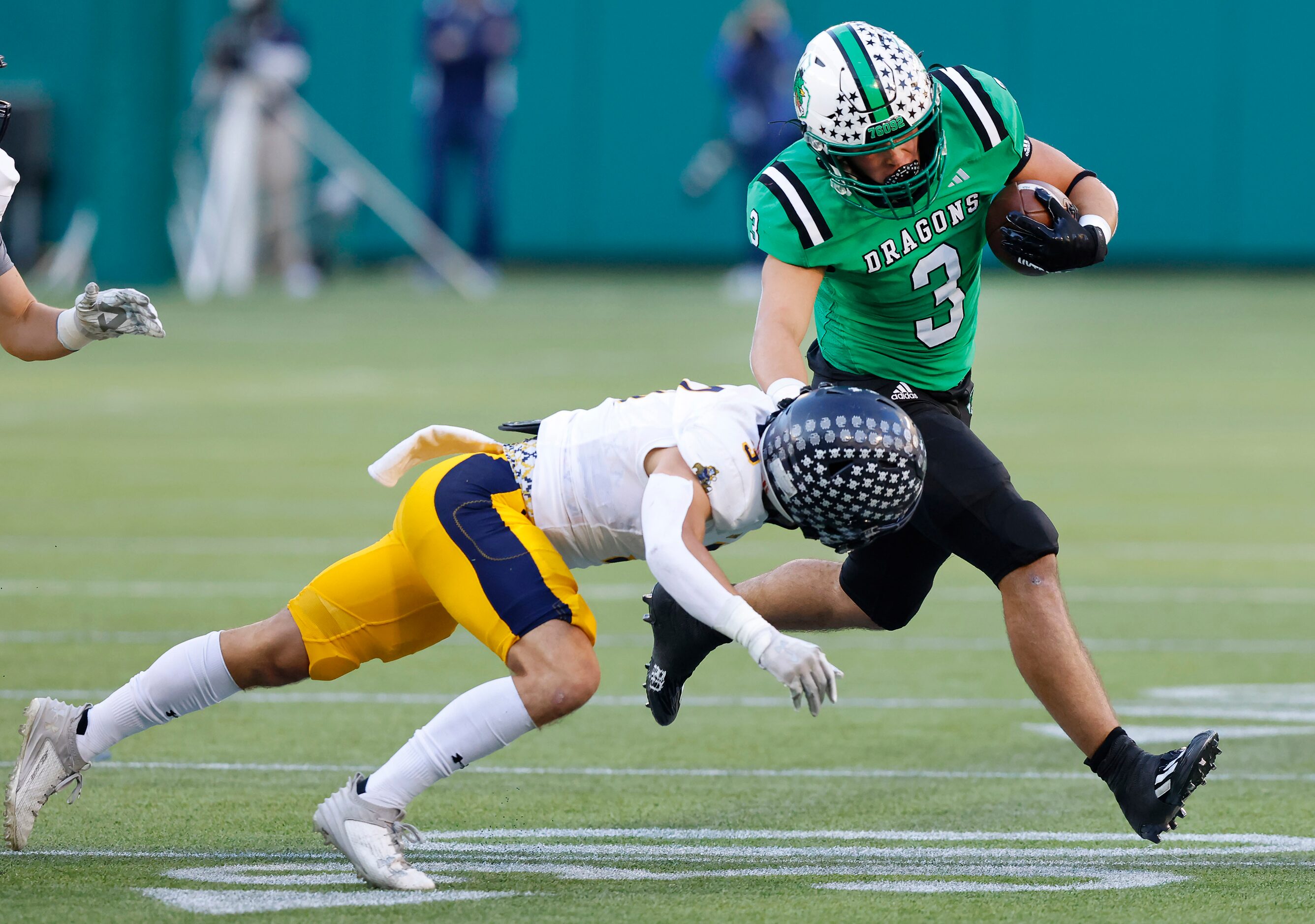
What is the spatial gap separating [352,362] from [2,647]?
29.9 ft

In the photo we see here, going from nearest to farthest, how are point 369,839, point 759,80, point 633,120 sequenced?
1. point 369,839
2. point 759,80
3. point 633,120

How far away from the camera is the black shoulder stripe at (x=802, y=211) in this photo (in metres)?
5.15

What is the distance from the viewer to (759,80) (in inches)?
853

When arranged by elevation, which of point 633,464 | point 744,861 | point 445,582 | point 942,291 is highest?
point 942,291

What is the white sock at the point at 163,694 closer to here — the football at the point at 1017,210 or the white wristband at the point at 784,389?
the white wristband at the point at 784,389

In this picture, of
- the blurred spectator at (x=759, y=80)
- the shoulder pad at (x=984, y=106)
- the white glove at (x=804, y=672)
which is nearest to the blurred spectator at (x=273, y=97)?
the blurred spectator at (x=759, y=80)

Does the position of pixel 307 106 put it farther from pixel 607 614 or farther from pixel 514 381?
pixel 607 614

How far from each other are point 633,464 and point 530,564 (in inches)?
12.0

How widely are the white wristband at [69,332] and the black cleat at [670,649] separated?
1.50 meters

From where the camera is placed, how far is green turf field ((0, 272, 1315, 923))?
14.1 ft

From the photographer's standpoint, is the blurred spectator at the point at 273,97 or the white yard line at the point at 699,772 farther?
the blurred spectator at the point at 273,97

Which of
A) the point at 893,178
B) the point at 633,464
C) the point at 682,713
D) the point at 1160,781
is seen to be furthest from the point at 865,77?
the point at 682,713

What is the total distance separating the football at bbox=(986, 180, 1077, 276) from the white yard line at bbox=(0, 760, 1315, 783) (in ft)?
4.35

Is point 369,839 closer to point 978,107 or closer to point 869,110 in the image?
point 869,110
